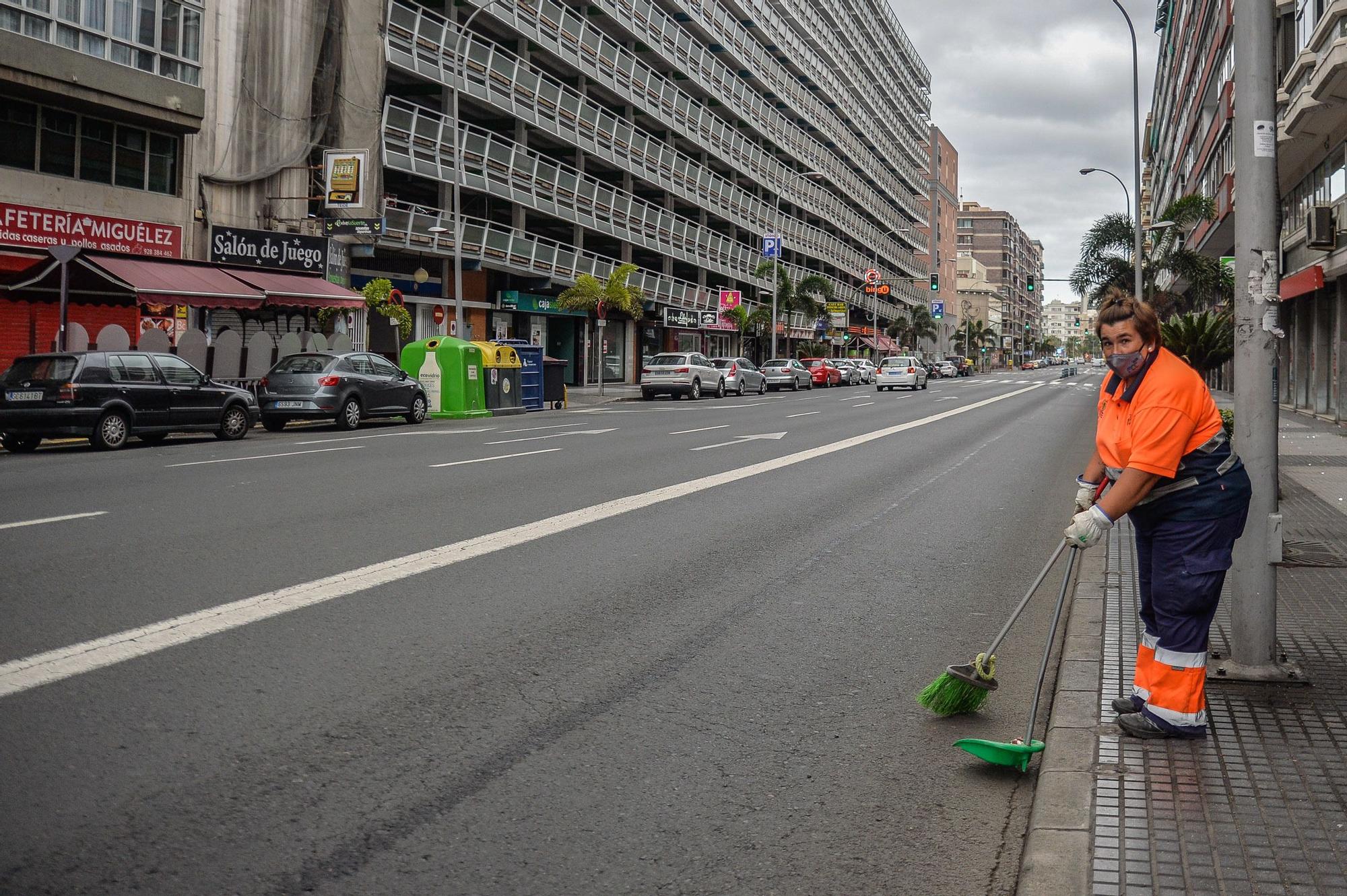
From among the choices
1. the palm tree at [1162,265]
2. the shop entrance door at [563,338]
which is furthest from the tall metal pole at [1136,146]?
the shop entrance door at [563,338]

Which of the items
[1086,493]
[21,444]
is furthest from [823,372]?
[1086,493]

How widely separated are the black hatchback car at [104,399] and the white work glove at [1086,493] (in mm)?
15256

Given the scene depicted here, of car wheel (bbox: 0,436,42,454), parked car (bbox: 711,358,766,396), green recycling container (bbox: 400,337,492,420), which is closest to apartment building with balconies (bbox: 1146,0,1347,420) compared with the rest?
car wheel (bbox: 0,436,42,454)

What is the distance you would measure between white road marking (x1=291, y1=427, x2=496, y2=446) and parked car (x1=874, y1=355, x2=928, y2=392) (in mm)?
32708

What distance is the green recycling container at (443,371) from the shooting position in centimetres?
2669

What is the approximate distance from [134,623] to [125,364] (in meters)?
12.9

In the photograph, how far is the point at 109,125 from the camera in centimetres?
2397

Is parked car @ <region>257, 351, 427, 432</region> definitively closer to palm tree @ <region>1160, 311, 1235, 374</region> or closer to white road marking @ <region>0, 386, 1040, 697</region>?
white road marking @ <region>0, 386, 1040, 697</region>

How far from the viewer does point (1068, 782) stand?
13.0 ft

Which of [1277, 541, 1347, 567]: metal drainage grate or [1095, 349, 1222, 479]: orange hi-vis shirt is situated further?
[1277, 541, 1347, 567]: metal drainage grate

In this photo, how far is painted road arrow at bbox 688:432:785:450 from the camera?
56.7 ft

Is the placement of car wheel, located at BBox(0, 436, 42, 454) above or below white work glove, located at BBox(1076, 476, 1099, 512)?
below

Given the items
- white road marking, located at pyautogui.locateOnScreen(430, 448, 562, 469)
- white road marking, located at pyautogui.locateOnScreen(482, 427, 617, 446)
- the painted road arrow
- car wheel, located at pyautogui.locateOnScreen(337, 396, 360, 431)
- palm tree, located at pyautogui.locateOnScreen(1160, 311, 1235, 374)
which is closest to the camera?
white road marking, located at pyautogui.locateOnScreen(430, 448, 562, 469)

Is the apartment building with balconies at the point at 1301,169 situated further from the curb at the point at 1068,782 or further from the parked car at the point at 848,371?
the parked car at the point at 848,371
